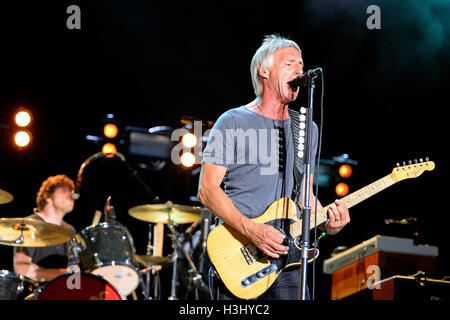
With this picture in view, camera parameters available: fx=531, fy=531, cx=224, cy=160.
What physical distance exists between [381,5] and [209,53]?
2701 millimetres

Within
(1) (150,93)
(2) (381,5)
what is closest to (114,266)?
(1) (150,93)

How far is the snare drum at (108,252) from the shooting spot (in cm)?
647

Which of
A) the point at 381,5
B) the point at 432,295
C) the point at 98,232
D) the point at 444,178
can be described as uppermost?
the point at 381,5

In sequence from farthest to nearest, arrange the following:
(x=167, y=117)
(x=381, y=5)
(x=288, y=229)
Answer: (x=167, y=117)
(x=381, y=5)
(x=288, y=229)

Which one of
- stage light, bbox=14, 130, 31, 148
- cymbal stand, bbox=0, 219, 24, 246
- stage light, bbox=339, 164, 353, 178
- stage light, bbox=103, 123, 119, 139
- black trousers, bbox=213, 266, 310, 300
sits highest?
stage light, bbox=103, 123, 119, 139

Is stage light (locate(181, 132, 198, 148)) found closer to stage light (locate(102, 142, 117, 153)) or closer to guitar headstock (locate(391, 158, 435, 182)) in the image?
stage light (locate(102, 142, 117, 153))

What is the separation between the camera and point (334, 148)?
933 cm

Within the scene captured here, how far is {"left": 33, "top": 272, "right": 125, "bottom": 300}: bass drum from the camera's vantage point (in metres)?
4.87

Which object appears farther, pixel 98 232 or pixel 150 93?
pixel 150 93

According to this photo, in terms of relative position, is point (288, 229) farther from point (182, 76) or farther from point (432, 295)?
point (182, 76)

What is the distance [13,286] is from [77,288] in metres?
0.93

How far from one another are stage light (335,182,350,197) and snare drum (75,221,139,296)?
420 centimetres

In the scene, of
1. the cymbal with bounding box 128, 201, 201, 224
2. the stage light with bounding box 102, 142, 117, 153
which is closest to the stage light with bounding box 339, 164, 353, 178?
the cymbal with bounding box 128, 201, 201, 224

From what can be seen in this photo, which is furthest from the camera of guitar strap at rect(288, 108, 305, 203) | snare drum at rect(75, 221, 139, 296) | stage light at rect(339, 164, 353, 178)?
stage light at rect(339, 164, 353, 178)
